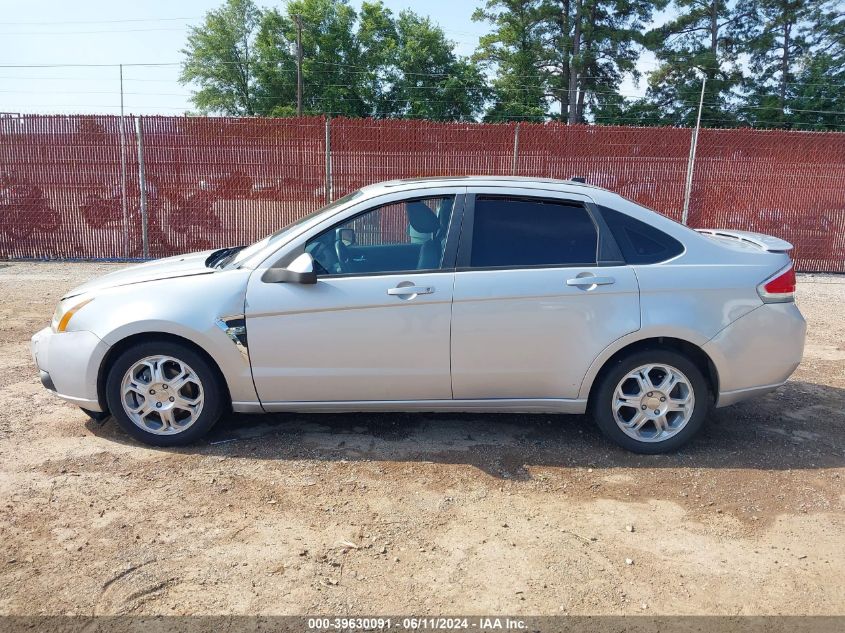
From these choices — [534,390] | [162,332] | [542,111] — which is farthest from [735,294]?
[542,111]

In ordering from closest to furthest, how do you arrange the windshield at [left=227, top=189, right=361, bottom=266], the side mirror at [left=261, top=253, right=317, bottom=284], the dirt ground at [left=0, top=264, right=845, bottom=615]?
the dirt ground at [left=0, top=264, right=845, bottom=615]
the side mirror at [left=261, top=253, right=317, bottom=284]
the windshield at [left=227, top=189, right=361, bottom=266]

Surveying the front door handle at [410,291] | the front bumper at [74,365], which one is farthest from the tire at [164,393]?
the front door handle at [410,291]

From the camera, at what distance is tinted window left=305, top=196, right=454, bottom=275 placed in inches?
163

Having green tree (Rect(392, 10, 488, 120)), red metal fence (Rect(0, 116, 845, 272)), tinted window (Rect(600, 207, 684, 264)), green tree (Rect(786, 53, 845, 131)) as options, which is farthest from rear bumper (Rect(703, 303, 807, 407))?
green tree (Rect(392, 10, 488, 120))

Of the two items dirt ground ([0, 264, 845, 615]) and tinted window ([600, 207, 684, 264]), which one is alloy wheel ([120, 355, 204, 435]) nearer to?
dirt ground ([0, 264, 845, 615])

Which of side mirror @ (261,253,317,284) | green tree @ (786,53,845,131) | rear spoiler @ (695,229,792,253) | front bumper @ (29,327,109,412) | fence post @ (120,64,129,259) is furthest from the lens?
green tree @ (786,53,845,131)

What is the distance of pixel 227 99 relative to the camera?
54031 millimetres

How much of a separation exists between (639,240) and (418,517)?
2177 mm

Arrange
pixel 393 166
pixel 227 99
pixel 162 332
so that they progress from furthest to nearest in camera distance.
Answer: pixel 227 99
pixel 393 166
pixel 162 332

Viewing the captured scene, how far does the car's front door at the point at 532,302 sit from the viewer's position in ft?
13.2

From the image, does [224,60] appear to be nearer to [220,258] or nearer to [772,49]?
[772,49]

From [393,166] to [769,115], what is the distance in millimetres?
36472

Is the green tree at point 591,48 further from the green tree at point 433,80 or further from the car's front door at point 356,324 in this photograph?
the car's front door at point 356,324

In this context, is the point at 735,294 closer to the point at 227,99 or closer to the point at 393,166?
the point at 393,166
